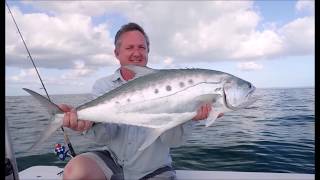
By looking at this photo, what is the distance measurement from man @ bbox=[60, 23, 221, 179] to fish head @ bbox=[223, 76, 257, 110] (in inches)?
23.9

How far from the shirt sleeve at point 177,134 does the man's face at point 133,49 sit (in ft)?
2.63

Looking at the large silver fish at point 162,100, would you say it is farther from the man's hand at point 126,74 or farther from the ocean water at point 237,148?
the ocean water at point 237,148

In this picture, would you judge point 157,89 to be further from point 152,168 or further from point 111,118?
point 152,168

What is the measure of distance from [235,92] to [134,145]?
1.23m

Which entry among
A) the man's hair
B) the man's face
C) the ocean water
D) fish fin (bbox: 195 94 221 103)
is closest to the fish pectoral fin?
fish fin (bbox: 195 94 221 103)

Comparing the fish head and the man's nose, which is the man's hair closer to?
the man's nose

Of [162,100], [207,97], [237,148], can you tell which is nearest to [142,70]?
[162,100]

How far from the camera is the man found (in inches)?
141

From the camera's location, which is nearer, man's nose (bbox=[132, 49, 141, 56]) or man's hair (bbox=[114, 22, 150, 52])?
man's nose (bbox=[132, 49, 141, 56])

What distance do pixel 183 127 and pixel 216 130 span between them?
8.69 meters

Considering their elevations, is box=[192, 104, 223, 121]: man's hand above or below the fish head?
below

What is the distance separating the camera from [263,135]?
1108 centimetres

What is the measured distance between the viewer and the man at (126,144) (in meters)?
3.58

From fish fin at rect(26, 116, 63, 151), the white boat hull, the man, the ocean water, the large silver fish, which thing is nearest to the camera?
fish fin at rect(26, 116, 63, 151)
